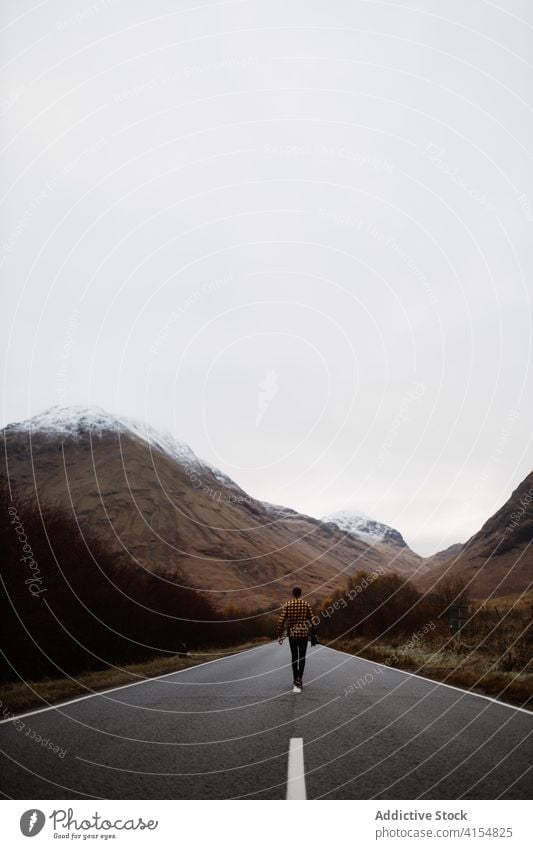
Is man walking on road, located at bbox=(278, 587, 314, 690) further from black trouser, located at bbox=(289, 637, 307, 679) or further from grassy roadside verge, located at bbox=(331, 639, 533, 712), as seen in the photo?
grassy roadside verge, located at bbox=(331, 639, 533, 712)

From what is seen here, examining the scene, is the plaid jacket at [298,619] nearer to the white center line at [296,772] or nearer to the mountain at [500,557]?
the white center line at [296,772]

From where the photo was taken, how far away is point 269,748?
6.16 meters

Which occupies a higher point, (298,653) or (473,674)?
(298,653)

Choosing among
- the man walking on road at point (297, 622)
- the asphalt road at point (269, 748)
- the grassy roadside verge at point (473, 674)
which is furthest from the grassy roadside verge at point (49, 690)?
the grassy roadside verge at point (473, 674)

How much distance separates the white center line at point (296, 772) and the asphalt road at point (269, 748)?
3 cm

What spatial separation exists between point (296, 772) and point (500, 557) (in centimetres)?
12046

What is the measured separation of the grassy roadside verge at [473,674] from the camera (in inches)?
391

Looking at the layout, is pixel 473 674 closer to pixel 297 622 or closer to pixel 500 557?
pixel 297 622

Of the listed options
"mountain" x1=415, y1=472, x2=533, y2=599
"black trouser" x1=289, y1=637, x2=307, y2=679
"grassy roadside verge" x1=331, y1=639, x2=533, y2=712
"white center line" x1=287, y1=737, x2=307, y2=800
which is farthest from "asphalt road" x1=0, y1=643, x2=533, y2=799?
"mountain" x1=415, y1=472, x2=533, y2=599

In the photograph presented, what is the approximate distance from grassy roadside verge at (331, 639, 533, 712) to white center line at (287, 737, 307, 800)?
403 centimetres

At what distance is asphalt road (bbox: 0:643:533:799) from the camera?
15.0 ft

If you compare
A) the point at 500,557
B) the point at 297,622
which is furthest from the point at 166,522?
the point at 297,622

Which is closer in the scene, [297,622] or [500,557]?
[297,622]
